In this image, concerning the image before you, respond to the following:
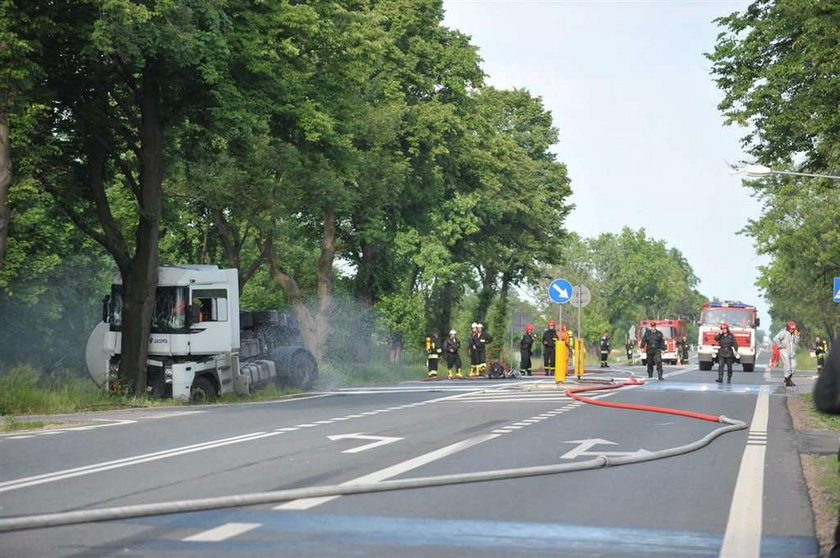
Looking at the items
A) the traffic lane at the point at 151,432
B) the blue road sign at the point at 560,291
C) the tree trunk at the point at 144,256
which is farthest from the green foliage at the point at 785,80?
the tree trunk at the point at 144,256

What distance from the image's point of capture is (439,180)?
50.2m

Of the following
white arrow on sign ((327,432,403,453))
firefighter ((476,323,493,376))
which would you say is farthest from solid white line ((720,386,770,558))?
firefighter ((476,323,493,376))

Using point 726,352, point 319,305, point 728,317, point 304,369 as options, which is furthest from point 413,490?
point 728,317

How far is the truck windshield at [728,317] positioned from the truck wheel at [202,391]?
38.6 m

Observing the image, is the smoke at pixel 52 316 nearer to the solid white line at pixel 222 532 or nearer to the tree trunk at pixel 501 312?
the solid white line at pixel 222 532

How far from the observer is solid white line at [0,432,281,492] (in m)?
11.4

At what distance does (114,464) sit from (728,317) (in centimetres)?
5335

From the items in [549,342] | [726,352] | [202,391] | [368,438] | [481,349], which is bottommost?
[368,438]

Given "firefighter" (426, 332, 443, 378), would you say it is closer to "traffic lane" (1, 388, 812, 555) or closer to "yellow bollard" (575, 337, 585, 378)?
"yellow bollard" (575, 337, 585, 378)

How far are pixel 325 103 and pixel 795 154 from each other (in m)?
11.4

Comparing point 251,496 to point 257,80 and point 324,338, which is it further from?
point 324,338

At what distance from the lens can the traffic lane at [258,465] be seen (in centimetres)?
1045

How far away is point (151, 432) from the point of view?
698 inches

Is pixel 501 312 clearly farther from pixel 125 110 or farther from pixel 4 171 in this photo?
pixel 4 171
